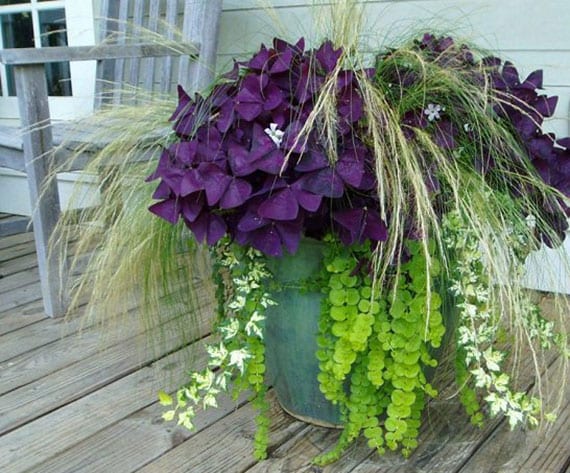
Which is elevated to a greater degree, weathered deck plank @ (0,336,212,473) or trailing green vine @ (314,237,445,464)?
trailing green vine @ (314,237,445,464)

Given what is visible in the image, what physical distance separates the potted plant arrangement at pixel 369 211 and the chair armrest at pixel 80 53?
582mm

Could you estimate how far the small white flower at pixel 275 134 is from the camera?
1.00 m

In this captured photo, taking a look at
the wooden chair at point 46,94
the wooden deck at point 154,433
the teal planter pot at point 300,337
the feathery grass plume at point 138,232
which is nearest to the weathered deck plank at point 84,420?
the wooden deck at point 154,433

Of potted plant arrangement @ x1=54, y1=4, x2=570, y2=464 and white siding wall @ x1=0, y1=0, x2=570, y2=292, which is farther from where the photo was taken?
white siding wall @ x1=0, y1=0, x2=570, y2=292

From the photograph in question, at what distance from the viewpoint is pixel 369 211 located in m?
1.01

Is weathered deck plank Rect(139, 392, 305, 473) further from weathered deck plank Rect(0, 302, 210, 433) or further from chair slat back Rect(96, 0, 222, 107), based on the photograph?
chair slat back Rect(96, 0, 222, 107)

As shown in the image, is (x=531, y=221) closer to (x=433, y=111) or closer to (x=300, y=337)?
(x=433, y=111)

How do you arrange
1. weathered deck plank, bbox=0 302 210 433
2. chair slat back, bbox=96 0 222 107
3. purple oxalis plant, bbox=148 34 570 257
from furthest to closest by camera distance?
chair slat back, bbox=96 0 222 107
weathered deck plank, bbox=0 302 210 433
purple oxalis plant, bbox=148 34 570 257

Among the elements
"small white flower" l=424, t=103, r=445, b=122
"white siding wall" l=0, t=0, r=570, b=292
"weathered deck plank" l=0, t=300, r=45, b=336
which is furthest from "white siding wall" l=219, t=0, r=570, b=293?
"weathered deck plank" l=0, t=300, r=45, b=336

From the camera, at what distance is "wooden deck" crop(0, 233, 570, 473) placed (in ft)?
3.83

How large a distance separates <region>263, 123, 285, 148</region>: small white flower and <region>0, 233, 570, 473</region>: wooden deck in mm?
565

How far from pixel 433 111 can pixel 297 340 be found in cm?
45

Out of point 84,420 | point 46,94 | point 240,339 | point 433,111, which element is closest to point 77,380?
point 84,420

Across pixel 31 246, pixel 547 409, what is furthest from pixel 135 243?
pixel 31 246
